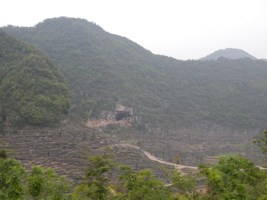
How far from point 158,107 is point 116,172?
41.3 metres

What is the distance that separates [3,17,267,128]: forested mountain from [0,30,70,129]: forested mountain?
1035 cm

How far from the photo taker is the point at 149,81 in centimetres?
7306

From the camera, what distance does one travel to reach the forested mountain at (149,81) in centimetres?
5744

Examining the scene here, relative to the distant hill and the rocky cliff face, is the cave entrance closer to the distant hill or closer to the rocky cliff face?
the rocky cliff face

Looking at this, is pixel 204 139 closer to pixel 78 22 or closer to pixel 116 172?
pixel 116 172

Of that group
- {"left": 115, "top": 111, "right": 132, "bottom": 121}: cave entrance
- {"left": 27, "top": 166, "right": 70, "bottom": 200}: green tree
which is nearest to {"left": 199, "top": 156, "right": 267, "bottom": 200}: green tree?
{"left": 27, "top": 166, "right": 70, "bottom": 200}: green tree

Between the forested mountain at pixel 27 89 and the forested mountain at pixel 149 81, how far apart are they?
10.4m

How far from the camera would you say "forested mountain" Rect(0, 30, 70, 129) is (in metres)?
30.9

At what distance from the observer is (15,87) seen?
34.6 meters

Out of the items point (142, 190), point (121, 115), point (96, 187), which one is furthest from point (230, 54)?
point (96, 187)

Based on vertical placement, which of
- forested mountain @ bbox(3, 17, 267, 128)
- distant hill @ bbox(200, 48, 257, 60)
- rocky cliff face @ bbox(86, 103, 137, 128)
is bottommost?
rocky cliff face @ bbox(86, 103, 137, 128)

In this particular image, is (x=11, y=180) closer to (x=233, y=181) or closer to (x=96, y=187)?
(x=96, y=187)

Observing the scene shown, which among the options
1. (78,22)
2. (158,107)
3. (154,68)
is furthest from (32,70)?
(78,22)

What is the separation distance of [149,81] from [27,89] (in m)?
43.8
